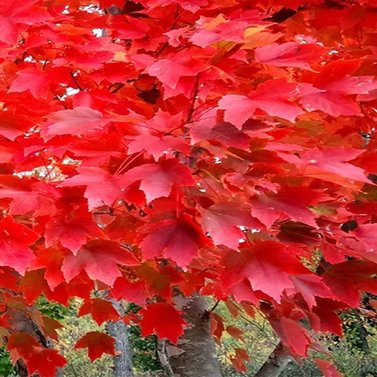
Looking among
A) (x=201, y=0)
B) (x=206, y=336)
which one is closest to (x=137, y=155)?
(x=201, y=0)

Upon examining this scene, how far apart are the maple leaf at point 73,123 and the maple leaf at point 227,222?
0.28 metres

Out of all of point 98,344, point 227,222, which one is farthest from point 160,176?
point 98,344

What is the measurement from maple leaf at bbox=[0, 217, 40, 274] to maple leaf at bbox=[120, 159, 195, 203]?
0.31 meters

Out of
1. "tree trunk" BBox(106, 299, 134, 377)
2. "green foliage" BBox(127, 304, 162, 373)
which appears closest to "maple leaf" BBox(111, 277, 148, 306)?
"tree trunk" BBox(106, 299, 134, 377)

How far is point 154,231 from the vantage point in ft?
3.79

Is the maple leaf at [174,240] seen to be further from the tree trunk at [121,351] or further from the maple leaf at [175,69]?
the tree trunk at [121,351]

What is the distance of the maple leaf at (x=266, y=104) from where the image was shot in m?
0.99

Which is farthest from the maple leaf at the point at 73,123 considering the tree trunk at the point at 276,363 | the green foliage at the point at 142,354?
the green foliage at the point at 142,354

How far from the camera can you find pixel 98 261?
49.3 inches

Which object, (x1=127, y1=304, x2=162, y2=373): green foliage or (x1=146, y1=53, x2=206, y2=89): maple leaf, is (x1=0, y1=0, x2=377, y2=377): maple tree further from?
(x1=127, y1=304, x2=162, y2=373): green foliage

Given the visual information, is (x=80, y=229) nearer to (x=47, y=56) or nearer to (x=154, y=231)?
(x=154, y=231)

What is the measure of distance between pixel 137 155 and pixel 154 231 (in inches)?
6.5

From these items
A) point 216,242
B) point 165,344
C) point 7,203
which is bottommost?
point 165,344

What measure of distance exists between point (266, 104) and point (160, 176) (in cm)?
24
